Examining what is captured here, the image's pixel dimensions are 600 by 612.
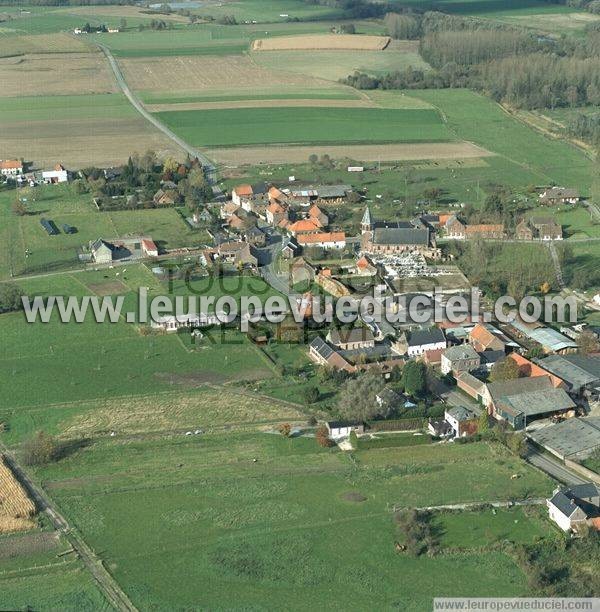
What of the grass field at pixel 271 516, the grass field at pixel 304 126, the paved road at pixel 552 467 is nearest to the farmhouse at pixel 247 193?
the grass field at pixel 304 126

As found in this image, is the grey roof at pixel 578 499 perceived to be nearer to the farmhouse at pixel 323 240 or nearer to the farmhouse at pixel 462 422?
the farmhouse at pixel 462 422

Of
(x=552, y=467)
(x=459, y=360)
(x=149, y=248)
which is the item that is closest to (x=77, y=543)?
(x=552, y=467)

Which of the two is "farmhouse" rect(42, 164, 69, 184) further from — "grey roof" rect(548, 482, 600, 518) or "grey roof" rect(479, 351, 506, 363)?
"grey roof" rect(548, 482, 600, 518)

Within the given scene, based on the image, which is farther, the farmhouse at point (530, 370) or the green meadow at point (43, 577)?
the farmhouse at point (530, 370)

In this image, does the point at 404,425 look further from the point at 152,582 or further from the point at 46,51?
the point at 46,51

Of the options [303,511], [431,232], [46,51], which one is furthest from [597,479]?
[46,51]

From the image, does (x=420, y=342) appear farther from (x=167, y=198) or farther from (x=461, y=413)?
(x=167, y=198)
